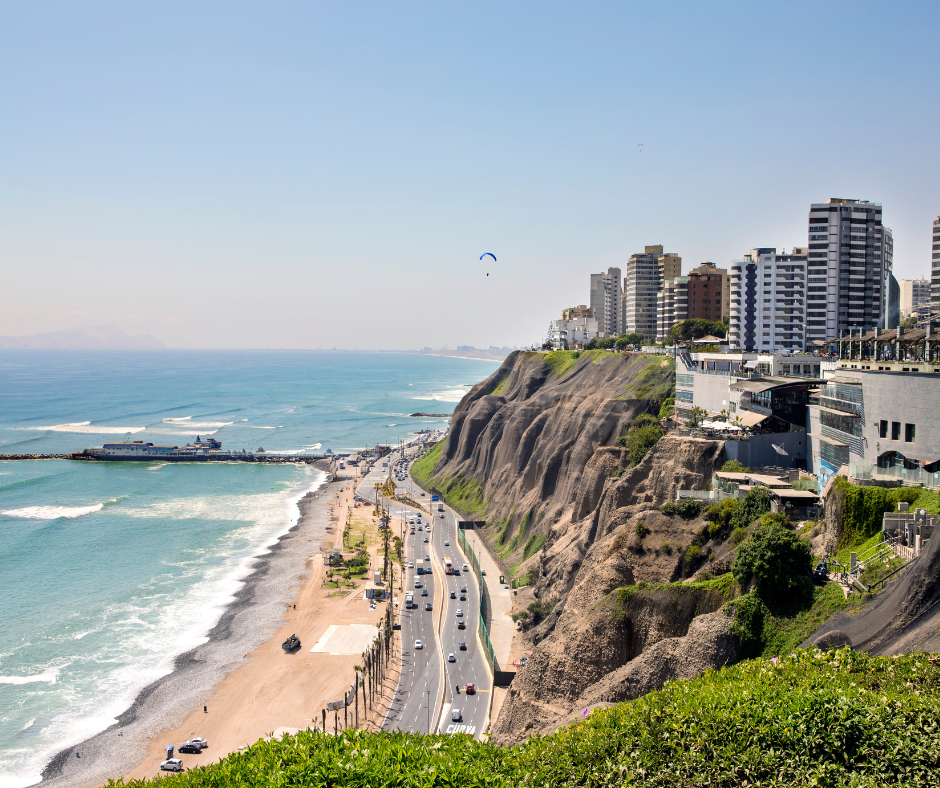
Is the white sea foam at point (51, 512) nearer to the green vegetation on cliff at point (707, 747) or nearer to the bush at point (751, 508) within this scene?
the bush at point (751, 508)

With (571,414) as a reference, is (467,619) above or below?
below

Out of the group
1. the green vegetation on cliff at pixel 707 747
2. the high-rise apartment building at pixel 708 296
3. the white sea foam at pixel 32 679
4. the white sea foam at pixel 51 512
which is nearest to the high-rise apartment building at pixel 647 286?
the high-rise apartment building at pixel 708 296

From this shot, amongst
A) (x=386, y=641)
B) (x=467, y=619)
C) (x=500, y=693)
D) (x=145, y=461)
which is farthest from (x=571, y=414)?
(x=145, y=461)

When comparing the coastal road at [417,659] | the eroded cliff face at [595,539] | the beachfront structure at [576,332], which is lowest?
the coastal road at [417,659]

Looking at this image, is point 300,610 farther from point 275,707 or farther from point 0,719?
point 0,719

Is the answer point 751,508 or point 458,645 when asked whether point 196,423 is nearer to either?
point 458,645

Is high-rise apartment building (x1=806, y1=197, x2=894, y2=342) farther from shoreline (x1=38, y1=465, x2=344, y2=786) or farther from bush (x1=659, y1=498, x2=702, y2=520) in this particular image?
shoreline (x1=38, y1=465, x2=344, y2=786)

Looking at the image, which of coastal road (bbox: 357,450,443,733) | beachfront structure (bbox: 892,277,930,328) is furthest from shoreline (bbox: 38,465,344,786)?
beachfront structure (bbox: 892,277,930,328)
